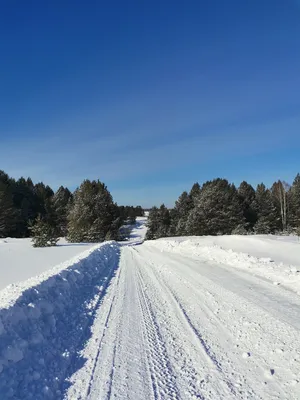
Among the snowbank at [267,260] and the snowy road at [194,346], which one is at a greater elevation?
the snowbank at [267,260]

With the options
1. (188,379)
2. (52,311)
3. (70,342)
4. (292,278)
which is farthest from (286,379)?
(292,278)

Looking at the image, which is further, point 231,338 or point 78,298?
point 78,298

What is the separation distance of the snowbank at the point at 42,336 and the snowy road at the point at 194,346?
24 centimetres

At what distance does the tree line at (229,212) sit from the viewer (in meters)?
38.7

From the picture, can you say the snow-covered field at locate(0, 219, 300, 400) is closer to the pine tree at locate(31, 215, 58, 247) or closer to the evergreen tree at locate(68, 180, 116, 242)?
the pine tree at locate(31, 215, 58, 247)

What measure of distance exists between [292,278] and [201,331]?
4.64 m

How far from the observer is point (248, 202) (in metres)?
51.6

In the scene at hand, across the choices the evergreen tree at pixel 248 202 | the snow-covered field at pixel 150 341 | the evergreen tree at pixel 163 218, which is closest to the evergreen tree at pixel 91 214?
the evergreen tree at pixel 163 218

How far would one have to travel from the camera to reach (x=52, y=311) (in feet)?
18.7

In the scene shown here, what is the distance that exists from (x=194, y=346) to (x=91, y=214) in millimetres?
34108

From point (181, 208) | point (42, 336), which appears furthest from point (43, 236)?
point (181, 208)

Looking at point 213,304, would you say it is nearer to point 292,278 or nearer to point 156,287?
point 156,287

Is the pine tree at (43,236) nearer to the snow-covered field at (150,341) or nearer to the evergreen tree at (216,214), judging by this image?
the snow-covered field at (150,341)

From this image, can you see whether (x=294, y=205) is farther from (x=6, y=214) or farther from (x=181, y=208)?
(x=6, y=214)
